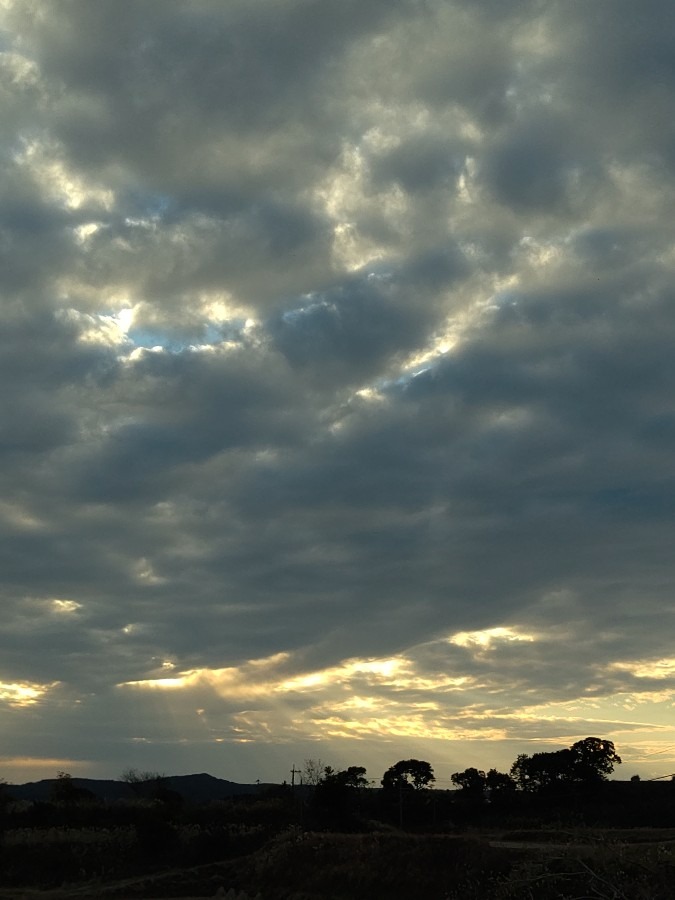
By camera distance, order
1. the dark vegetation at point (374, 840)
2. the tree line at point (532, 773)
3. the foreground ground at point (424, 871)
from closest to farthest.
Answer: the foreground ground at point (424, 871) → the dark vegetation at point (374, 840) → the tree line at point (532, 773)

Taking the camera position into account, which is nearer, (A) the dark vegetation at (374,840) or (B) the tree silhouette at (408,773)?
(A) the dark vegetation at (374,840)

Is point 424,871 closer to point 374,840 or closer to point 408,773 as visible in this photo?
point 374,840

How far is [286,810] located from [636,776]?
4820cm

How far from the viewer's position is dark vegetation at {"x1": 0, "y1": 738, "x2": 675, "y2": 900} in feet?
124

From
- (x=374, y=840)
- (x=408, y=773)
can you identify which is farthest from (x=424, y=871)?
(x=408, y=773)

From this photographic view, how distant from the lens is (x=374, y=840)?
52.2 meters

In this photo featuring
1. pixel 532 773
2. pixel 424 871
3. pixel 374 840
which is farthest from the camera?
pixel 532 773

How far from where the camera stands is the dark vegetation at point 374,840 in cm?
3791

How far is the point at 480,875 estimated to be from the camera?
42719 mm

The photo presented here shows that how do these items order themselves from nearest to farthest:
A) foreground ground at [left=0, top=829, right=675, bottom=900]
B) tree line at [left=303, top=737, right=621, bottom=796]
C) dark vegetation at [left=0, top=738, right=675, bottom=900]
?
foreground ground at [left=0, top=829, right=675, bottom=900] < dark vegetation at [left=0, top=738, right=675, bottom=900] < tree line at [left=303, top=737, right=621, bottom=796]

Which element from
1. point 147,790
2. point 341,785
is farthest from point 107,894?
point 147,790

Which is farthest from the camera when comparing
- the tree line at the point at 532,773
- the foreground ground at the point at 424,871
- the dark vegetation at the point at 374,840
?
the tree line at the point at 532,773

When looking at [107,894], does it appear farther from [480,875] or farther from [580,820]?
[580,820]

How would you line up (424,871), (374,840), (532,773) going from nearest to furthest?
(424,871) → (374,840) → (532,773)
